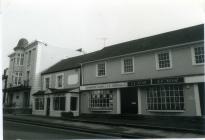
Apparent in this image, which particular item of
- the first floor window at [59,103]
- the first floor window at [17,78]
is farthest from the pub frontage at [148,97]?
the first floor window at [17,78]

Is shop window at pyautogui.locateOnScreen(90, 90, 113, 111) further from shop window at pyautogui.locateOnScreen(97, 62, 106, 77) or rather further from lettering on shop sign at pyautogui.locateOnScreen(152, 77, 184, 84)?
lettering on shop sign at pyautogui.locateOnScreen(152, 77, 184, 84)

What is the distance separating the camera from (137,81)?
49.7ft

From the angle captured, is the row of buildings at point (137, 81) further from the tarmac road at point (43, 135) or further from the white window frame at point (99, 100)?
the tarmac road at point (43, 135)

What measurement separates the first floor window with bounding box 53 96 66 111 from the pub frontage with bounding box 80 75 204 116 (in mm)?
2015

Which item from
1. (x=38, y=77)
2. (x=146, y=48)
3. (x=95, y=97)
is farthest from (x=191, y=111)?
(x=38, y=77)

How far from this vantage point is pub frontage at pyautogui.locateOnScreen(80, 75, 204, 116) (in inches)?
503

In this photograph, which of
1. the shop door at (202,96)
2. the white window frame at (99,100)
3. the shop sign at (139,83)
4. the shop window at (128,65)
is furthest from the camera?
the white window frame at (99,100)

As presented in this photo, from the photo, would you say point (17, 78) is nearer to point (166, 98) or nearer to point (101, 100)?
point (101, 100)

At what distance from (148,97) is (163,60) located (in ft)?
8.72

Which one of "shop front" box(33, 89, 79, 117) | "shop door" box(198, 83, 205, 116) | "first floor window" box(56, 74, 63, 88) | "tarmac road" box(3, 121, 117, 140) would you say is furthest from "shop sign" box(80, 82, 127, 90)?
"tarmac road" box(3, 121, 117, 140)

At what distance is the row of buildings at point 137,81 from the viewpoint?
1313 centimetres

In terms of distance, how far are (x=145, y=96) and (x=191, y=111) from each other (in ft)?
10.4

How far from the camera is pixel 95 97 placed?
58.6ft

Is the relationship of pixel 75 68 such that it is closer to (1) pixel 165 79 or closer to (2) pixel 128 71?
(2) pixel 128 71
